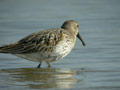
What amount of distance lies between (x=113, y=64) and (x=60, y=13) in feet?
28.0

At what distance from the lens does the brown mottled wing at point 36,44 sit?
11.3m

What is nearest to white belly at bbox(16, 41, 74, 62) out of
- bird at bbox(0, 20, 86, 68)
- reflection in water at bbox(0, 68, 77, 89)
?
bird at bbox(0, 20, 86, 68)

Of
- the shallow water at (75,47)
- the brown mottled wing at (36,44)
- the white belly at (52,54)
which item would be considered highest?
the brown mottled wing at (36,44)

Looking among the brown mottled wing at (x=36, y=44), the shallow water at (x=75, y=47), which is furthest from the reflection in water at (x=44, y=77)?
the brown mottled wing at (x=36, y=44)

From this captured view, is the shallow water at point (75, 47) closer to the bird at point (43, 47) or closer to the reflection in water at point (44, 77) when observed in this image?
the reflection in water at point (44, 77)

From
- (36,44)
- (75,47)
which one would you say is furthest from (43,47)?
(75,47)

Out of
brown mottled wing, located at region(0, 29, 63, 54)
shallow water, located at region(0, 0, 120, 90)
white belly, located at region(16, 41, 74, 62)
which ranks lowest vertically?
shallow water, located at region(0, 0, 120, 90)

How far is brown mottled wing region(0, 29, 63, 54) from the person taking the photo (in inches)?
445

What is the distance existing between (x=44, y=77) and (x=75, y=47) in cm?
388

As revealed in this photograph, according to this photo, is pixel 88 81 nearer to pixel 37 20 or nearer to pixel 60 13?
pixel 37 20

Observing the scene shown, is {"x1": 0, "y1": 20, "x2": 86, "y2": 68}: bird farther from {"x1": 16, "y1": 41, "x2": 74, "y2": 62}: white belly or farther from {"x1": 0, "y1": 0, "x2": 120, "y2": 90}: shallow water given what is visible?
{"x1": 0, "y1": 0, "x2": 120, "y2": 90}: shallow water

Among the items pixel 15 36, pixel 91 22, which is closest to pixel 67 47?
pixel 15 36

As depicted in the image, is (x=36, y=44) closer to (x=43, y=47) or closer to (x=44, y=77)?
(x=43, y=47)

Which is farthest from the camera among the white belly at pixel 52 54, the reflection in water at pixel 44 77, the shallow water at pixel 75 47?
the white belly at pixel 52 54
